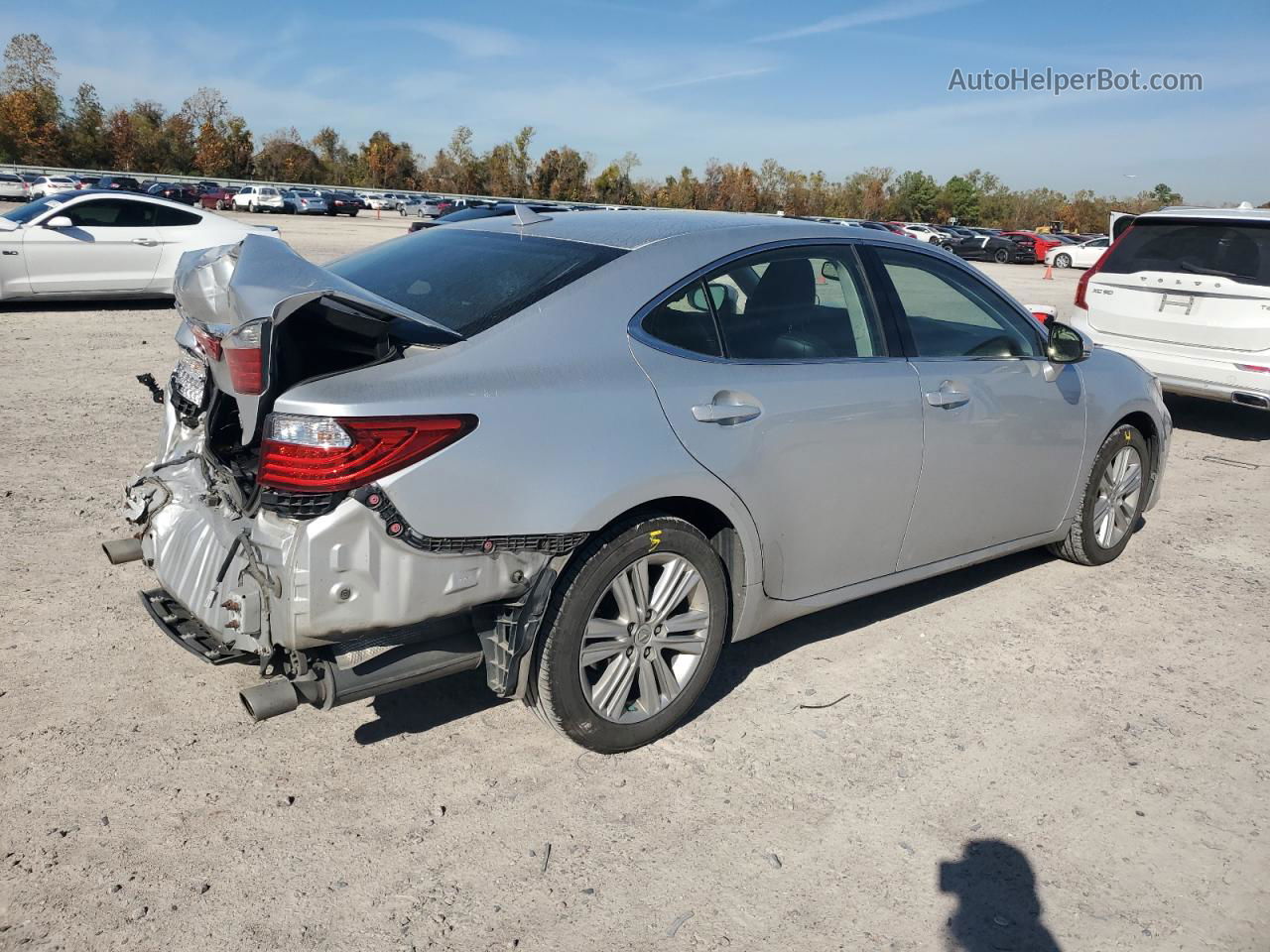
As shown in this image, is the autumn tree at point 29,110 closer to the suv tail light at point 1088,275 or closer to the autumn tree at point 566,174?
the autumn tree at point 566,174

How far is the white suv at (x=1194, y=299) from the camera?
26.2 ft

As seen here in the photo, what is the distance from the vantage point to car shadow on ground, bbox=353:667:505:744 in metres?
3.50

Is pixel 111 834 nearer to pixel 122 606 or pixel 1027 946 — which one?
pixel 122 606

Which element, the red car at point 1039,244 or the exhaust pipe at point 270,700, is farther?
the red car at point 1039,244

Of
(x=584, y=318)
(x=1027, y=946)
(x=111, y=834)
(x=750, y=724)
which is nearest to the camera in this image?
(x=1027, y=946)

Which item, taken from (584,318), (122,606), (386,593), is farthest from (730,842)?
(122,606)

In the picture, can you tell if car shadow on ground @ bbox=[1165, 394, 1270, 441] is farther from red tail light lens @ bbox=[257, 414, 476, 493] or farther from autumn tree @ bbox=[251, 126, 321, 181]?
autumn tree @ bbox=[251, 126, 321, 181]

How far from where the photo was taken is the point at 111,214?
41.2ft

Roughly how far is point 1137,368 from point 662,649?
3.42 metres

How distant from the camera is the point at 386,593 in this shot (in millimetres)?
2762

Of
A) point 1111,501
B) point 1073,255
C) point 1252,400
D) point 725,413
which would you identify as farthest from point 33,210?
point 1073,255

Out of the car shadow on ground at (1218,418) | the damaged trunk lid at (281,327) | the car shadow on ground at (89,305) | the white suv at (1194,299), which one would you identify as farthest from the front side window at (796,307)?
the car shadow on ground at (89,305)

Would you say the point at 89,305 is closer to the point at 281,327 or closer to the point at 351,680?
the point at 281,327

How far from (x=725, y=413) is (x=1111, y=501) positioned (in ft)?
9.80
